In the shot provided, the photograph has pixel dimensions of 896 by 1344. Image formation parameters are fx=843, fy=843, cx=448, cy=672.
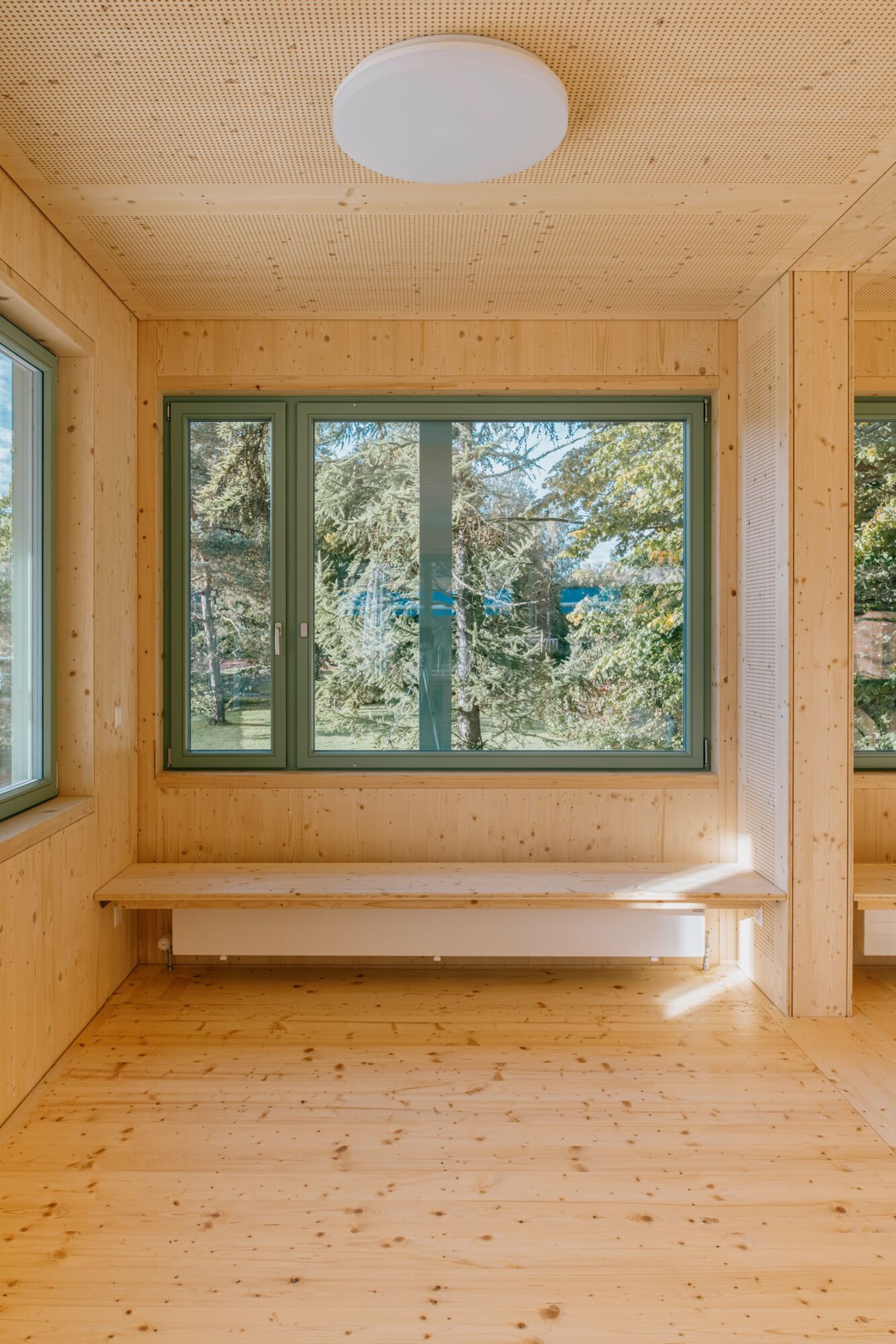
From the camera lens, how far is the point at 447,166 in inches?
86.4

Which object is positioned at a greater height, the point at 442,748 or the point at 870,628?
Result: the point at 870,628

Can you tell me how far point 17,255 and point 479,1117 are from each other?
9.54 feet

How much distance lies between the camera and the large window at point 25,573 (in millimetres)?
2719

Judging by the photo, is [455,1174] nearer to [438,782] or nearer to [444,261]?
[438,782]

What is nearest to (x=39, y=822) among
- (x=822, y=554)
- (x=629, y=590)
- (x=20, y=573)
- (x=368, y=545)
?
(x=20, y=573)

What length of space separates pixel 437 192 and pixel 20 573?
1.82m

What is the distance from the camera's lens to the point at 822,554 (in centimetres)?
314

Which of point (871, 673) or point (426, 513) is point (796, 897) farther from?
point (426, 513)

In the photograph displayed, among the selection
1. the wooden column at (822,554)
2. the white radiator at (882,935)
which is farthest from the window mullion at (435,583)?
the white radiator at (882,935)

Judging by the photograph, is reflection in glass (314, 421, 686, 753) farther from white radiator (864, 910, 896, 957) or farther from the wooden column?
white radiator (864, 910, 896, 957)

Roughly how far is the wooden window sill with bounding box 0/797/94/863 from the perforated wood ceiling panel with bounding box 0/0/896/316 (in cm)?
194

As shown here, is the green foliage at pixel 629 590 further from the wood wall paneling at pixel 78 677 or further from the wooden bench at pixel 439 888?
the wood wall paneling at pixel 78 677

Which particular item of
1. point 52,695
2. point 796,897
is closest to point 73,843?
point 52,695

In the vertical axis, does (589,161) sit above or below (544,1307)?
above
